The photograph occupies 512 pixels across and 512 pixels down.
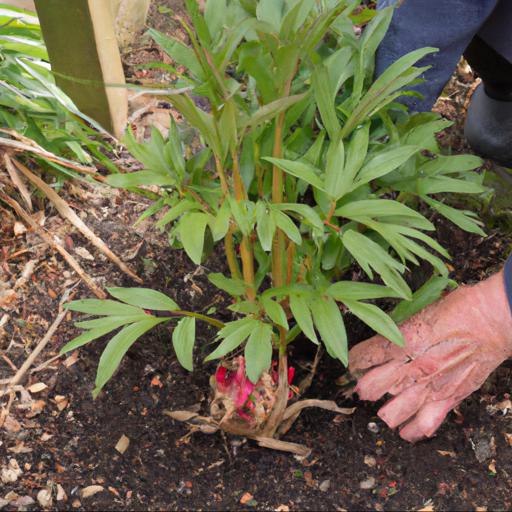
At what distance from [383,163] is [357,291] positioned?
0.61 ft

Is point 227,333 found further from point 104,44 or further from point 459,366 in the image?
point 104,44

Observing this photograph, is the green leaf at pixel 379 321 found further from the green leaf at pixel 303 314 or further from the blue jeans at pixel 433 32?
the blue jeans at pixel 433 32

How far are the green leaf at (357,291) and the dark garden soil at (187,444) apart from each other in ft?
1.06

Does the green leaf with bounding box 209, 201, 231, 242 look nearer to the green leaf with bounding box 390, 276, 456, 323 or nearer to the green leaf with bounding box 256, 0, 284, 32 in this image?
the green leaf with bounding box 256, 0, 284, 32

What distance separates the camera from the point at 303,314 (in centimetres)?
94

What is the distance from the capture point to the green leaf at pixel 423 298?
43.6 inches

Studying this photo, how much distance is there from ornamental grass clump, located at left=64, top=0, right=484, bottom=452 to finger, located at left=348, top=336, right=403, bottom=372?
0.09 meters

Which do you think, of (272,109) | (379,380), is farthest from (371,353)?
(272,109)

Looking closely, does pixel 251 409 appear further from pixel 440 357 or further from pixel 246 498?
pixel 440 357

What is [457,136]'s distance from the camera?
1816mm

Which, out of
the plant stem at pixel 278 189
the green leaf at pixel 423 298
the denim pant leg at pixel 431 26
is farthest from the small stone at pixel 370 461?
the denim pant leg at pixel 431 26

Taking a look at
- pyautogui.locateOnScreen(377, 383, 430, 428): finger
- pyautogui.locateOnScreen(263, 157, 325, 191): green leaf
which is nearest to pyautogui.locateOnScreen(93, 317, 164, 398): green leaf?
pyautogui.locateOnScreen(263, 157, 325, 191): green leaf

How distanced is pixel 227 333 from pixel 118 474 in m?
0.36

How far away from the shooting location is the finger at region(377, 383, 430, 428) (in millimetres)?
1164
